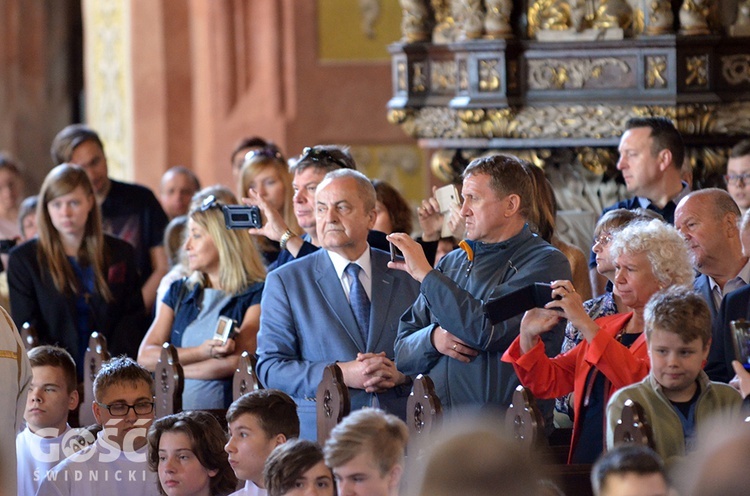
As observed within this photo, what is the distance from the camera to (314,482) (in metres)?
3.69

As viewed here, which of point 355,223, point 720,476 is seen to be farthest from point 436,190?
point 720,476

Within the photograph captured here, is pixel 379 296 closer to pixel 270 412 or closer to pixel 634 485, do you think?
pixel 270 412

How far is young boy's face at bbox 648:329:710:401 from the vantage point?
150 inches

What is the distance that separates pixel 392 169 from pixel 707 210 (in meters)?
5.29

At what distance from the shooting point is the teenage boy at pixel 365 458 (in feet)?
11.0

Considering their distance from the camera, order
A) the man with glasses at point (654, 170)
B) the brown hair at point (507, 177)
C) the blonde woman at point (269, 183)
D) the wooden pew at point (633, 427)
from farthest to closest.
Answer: the blonde woman at point (269, 183) → the man with glasses at point (654, 170) → the brown hair at point (507, 177) → the wooden pew at point (633, 427)

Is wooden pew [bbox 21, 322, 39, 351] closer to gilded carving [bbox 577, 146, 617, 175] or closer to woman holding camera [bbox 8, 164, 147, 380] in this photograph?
woman holding camera [bbox 8, 164, 147, 380]

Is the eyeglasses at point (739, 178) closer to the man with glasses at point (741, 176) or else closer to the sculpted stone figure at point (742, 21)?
the man with glasses at point (741, 176)

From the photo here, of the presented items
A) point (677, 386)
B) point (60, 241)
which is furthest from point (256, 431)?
point (60, 241)

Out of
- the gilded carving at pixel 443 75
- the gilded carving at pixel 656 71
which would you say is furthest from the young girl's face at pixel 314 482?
the gilded carving at pixel 443 75

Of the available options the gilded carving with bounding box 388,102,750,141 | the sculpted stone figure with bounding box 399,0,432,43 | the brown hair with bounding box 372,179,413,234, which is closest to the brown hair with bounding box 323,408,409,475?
the brown hair with bounding box 372,179,413,234

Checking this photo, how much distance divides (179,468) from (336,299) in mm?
828

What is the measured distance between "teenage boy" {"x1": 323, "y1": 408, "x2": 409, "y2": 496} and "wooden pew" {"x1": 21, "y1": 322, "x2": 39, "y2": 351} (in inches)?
107

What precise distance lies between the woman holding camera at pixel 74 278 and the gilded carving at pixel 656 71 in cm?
257
